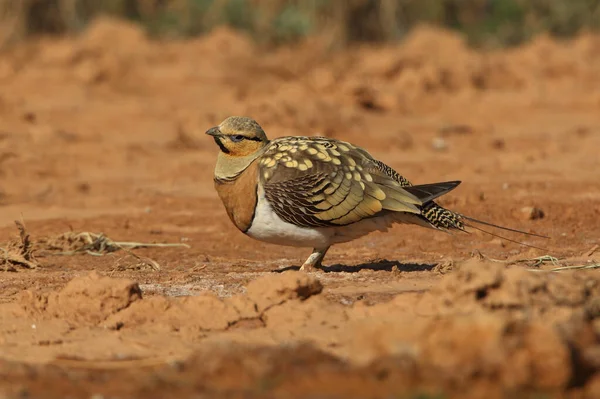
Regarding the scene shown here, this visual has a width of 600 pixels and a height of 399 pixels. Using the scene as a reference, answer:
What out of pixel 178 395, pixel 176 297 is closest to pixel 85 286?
pixel 176 297

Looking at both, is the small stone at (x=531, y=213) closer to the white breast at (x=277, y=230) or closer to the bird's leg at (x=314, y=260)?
the bird's leg at (x=314, y=260)

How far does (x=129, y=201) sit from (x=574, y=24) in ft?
44.1

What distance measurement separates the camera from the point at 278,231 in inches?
277

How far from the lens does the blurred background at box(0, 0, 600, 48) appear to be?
67.3 ft

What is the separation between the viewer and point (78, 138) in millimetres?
13766

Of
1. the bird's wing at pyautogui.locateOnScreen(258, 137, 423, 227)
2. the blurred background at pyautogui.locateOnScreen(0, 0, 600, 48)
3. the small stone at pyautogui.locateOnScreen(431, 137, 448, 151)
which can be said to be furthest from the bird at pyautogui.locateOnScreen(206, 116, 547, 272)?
the blurred background at pyautogui.locateOnScreen(0, 0, 600, 48)

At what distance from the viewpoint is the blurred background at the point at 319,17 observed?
20.5 meters

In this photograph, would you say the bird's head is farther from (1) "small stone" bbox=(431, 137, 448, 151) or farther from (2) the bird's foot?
(1) "small stone" bbox=(431, 137, 448, 151)

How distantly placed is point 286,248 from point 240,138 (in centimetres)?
177

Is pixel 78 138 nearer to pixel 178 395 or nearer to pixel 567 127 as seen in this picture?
pixel 567 127

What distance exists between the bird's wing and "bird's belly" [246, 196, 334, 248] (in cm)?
4

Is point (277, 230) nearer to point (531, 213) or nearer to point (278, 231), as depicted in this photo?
point (278, 231)

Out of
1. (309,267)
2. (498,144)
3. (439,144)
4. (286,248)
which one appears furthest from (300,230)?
(498,144)

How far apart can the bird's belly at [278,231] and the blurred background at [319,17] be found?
44.2 feet
